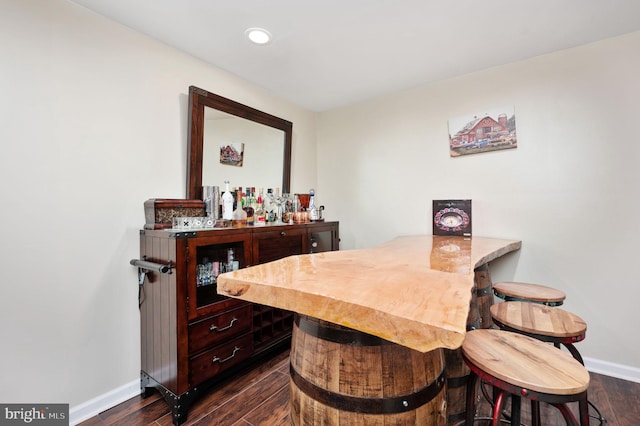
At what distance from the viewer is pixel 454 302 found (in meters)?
0.66

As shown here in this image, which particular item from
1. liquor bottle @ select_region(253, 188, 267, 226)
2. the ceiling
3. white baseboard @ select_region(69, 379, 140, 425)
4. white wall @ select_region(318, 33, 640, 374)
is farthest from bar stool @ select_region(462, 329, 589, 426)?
white baseboard @ select_region(69, 379, 140, 425)

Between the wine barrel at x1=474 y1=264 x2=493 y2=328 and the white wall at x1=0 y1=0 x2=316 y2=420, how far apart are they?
2152mm

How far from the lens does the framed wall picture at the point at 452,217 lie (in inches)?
93.8

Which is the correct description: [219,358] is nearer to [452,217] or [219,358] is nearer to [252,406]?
[252,406]

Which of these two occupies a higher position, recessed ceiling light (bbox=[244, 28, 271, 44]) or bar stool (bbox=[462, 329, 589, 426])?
recessed ceiling light (bbox=[244, 28, 271, 44])

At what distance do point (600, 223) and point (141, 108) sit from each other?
3307 mm

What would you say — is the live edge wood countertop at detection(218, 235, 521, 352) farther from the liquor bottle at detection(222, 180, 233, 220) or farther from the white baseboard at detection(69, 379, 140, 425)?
the white baseboard at detection(69, 379, 140, 425)

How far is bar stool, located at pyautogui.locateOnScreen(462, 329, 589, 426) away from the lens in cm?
78

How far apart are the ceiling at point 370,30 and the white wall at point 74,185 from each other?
0.92 ft

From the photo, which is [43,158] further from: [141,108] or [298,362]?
[298,362]

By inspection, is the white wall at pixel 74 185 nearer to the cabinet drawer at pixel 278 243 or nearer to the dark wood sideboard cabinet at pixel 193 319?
the dark wood sideboard cabinet at pixel 193 319

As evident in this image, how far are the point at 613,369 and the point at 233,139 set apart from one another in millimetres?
3304

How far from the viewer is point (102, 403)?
159 cm

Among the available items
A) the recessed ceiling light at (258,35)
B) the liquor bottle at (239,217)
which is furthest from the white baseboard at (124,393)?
the recessed ceiling light at (258,35)
